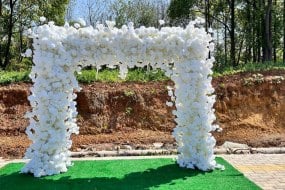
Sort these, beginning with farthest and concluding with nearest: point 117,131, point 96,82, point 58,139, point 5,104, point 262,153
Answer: point 96,82
point 5,104
point 117,131
point 262,153
point 58,139

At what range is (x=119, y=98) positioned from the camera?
37.8 ft

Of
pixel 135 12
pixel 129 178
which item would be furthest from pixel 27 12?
pixel 129 178

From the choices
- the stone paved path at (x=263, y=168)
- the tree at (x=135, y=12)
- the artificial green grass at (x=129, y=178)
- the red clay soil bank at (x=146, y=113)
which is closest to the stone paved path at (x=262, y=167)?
the stone paved path at (x=263, y=168)

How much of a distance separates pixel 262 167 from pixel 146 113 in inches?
178

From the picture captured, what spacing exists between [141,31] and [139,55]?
1.24ft

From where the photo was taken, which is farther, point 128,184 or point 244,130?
point 244,130

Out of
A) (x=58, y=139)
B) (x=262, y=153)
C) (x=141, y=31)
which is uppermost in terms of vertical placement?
(x=141, y=31)

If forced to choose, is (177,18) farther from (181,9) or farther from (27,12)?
(27,12)

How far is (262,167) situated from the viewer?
281 inches

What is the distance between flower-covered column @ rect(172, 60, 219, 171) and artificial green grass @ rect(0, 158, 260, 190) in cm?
29

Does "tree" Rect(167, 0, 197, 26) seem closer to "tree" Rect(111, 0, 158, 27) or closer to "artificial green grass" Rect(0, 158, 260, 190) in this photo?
"tree" Rect(111, 0, 158, 27)

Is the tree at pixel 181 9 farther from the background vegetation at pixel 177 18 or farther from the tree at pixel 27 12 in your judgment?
the tree at pixel 27 12

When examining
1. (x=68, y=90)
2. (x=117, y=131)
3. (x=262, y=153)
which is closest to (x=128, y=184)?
(x=68, y=90)

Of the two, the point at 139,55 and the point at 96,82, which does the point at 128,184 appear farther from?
the point at 96,82
